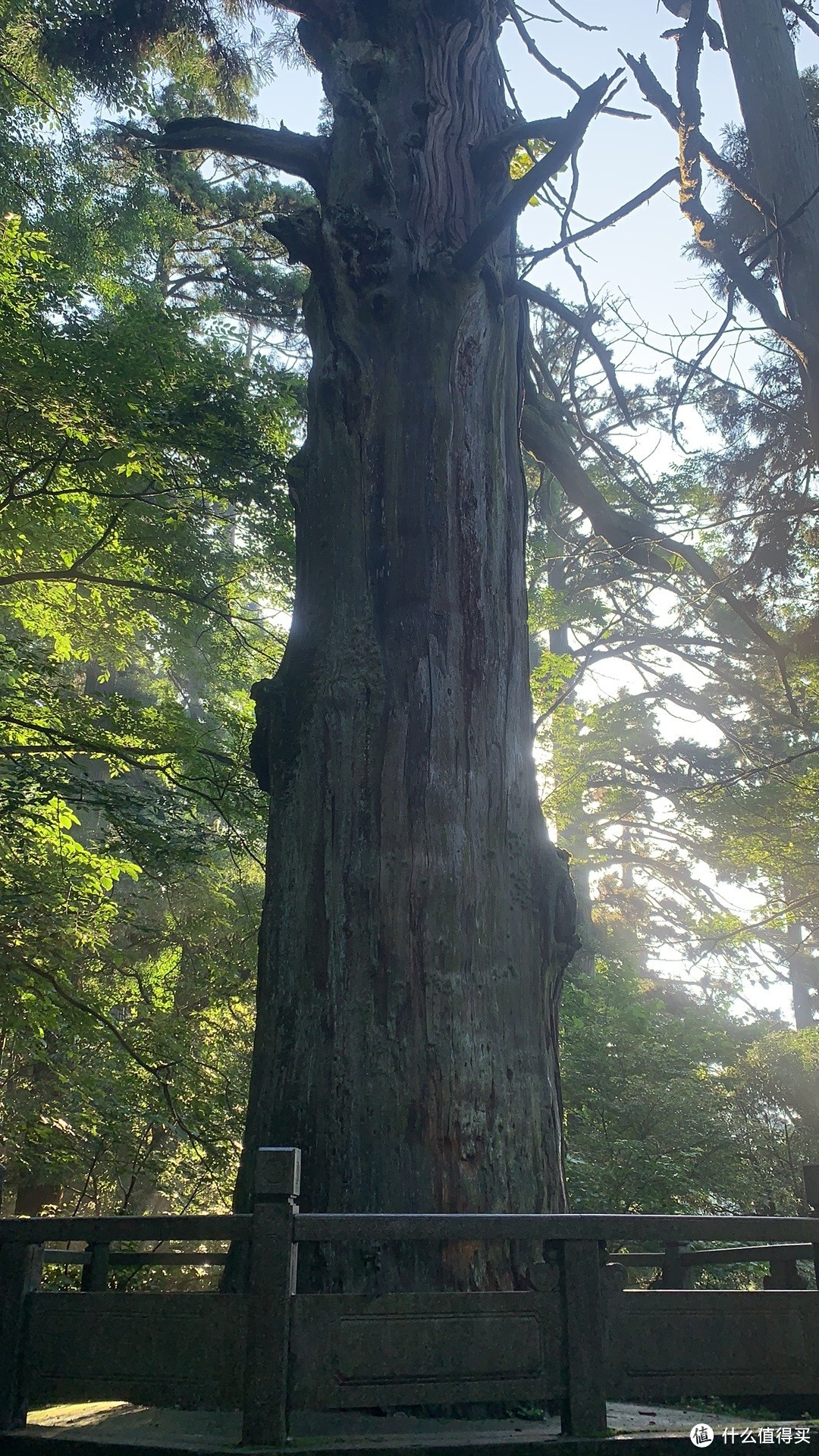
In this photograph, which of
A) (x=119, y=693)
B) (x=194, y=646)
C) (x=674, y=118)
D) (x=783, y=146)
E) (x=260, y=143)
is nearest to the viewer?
(x=260, y=143)

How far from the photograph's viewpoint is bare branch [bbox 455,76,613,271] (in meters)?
4.83

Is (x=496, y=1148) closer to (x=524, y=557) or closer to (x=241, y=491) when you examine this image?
(x=524, y=557)

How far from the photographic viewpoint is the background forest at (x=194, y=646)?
7605 mm

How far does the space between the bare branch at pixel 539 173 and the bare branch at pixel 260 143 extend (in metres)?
1.25

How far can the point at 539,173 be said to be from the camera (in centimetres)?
488

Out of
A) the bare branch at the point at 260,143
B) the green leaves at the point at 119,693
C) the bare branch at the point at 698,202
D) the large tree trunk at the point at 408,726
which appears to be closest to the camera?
the large tree trunk at the point at 408,726

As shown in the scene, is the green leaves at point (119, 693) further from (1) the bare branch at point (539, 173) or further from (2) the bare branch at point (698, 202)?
(2) the bare branch at point (698, 202)

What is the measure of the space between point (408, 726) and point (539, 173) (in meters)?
2.80

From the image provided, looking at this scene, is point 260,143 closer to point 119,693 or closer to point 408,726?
point 408,726

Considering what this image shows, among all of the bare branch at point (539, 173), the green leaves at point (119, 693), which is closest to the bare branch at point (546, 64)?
the bare branch at point (539, 173)

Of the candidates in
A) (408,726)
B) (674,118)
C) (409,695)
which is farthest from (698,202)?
(408,726)

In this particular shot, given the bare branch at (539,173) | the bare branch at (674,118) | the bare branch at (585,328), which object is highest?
the bare branch at (674,118)

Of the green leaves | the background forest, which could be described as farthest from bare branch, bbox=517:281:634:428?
the green leaves

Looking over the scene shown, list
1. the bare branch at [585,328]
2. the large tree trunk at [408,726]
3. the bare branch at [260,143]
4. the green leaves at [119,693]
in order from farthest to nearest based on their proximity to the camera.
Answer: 1. the green leaves at [119,693]
2. the bare branch at [585,328]
3. the bare branch at [260,143]
4. the large tree trunk at [408,726]
